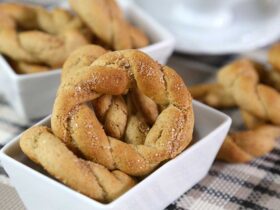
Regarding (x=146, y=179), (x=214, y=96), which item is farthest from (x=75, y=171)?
(x=214, y=96)

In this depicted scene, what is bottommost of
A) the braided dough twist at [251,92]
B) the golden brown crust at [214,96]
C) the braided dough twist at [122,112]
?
the golden brown crust at [214,96]

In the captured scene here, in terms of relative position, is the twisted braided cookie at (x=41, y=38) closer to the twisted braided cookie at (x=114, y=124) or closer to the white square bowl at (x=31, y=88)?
the white square bowl at (x=31, y=88)

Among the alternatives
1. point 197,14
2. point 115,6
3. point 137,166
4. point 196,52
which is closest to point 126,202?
point 137,166

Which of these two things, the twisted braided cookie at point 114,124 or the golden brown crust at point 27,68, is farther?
the golden brown crust at point 27,68

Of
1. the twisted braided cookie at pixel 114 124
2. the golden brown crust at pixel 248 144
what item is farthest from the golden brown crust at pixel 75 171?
the golden brown crust at pixel 248 144

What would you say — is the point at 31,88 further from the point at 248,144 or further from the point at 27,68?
the point at 248,144

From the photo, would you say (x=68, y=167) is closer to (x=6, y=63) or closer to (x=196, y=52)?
(x=6, y=63)

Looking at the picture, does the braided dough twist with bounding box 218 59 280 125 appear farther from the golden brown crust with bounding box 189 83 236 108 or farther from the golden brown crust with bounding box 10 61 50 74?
the golden brown crust with bounding box 10 61 50 74
